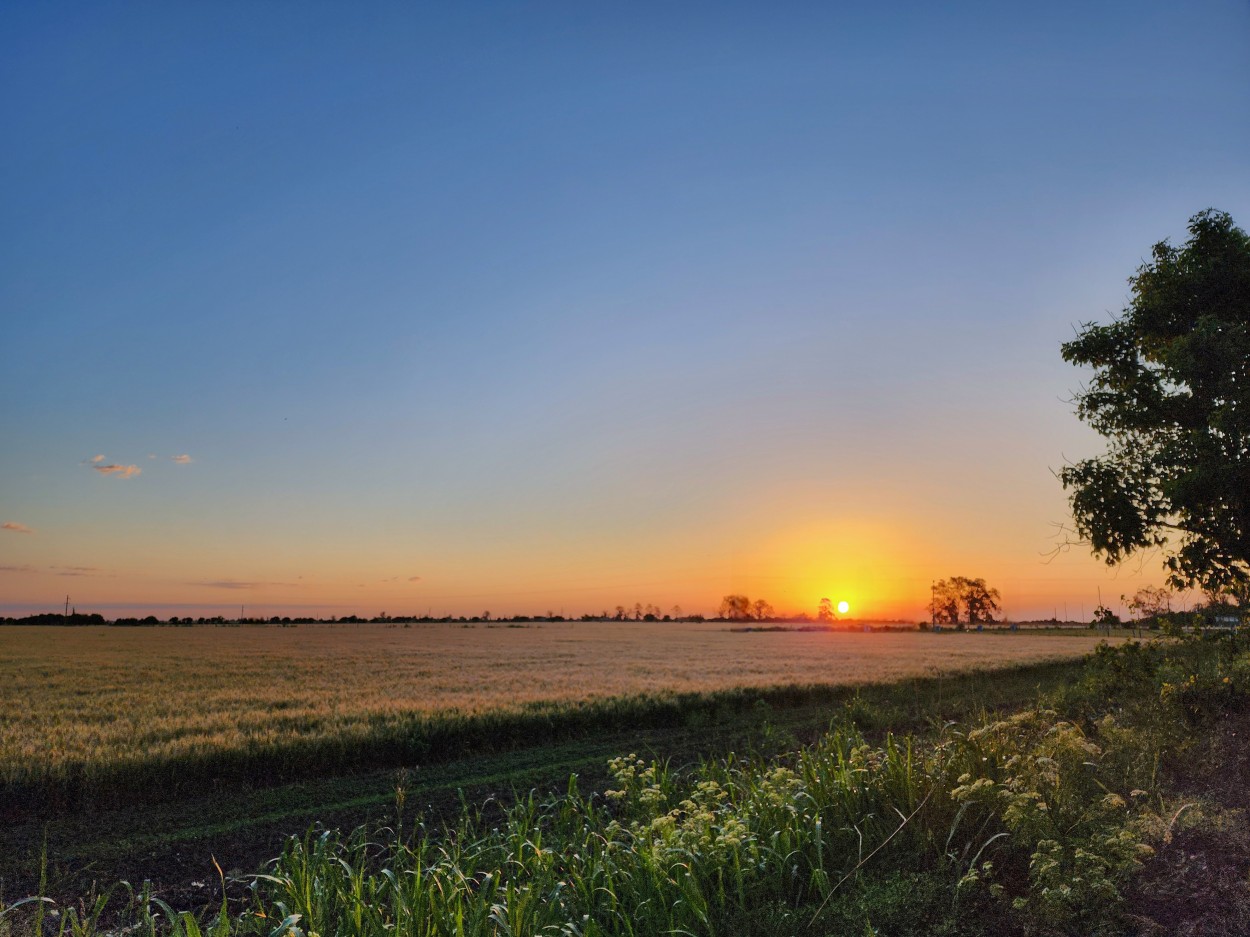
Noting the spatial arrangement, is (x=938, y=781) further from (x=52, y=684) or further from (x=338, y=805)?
(x=52, y=684)

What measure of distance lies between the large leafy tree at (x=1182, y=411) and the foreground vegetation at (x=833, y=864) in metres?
9.34

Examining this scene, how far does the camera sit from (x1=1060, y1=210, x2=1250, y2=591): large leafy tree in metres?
14.0

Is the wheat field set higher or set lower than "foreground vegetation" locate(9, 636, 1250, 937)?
lower

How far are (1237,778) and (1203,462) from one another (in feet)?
34.6

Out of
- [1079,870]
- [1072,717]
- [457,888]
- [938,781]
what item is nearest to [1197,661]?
[1072,717]

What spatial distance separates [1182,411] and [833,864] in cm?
1507

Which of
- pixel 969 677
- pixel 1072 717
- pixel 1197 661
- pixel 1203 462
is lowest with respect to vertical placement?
pixel 969 677

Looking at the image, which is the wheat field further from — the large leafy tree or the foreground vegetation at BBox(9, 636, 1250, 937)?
the large leafy tree

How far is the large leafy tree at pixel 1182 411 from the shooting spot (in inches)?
552


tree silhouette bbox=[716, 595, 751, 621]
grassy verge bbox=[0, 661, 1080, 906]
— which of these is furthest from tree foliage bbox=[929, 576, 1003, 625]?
grassy verge bbox=[0, 661, 1080, 906]

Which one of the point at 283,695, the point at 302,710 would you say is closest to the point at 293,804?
the point at 302,710

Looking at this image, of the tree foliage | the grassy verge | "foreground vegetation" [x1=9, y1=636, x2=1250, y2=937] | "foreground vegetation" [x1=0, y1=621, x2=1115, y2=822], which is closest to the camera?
"foreground vegetation" [x1=9, y1=636, x2=1250, y2=937]

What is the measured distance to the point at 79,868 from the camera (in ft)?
28.6

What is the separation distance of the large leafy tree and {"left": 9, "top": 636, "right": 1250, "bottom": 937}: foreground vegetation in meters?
9.34
